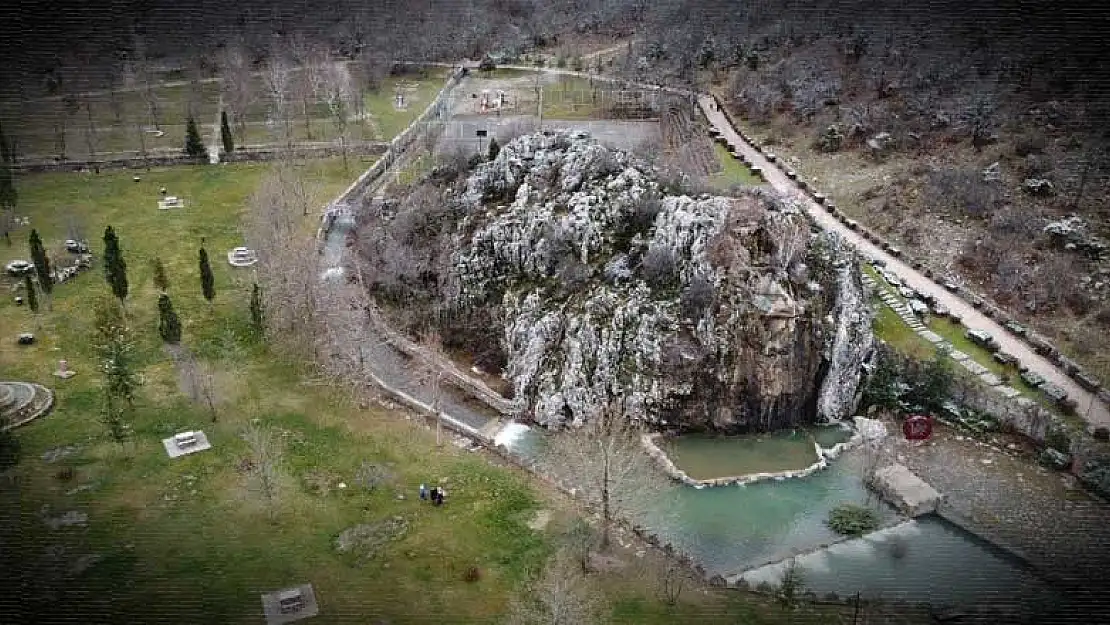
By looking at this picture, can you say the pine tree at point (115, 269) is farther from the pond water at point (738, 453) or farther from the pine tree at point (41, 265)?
the pond water at point (738, 453)

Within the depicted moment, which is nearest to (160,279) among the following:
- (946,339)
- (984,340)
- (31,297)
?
(31,297)

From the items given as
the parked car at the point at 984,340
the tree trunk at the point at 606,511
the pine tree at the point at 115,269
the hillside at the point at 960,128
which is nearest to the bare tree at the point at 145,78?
the pine tree at the point at 115,269

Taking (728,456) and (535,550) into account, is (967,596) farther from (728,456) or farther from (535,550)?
(535,550)

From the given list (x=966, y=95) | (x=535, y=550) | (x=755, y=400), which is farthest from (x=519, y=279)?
(x=966, y=95)

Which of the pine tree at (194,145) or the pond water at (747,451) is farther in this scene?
the pine tree at (194,145)

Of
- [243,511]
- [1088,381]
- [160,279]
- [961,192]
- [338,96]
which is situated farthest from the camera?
[338,96]

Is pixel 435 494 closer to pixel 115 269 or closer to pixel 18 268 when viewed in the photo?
pixel 115 269

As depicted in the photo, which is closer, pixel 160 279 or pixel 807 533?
pixel 807 533

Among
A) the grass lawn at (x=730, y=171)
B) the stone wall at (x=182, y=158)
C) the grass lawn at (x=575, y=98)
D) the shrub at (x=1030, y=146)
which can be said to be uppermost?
the shrub at (x=1030, y=146)
